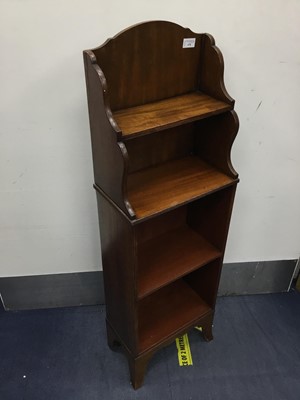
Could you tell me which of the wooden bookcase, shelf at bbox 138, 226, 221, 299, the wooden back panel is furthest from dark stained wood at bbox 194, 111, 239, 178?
shelf at bbox 138, 226, 221, 299

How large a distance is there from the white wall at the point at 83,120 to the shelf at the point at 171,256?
326 mm

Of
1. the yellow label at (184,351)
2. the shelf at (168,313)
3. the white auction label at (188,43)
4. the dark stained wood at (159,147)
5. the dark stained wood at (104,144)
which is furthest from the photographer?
the yellow label at (184,351)

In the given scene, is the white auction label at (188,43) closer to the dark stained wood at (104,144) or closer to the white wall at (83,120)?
the white wall at (83,120)

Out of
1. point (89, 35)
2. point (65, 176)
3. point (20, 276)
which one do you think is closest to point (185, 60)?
point (89, 35)

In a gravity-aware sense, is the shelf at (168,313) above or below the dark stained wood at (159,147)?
below

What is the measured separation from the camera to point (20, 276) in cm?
185

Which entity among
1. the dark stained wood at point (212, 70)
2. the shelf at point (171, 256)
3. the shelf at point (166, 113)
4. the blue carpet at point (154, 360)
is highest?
the dark stained wood at point (212, 70)

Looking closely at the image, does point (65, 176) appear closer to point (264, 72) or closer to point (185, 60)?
point (185, 60)

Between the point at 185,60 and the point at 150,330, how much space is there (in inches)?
44.8

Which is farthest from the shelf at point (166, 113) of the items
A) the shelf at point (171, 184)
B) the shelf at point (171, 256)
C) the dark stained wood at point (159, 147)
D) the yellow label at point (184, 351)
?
the yellow label at point (184, 351)

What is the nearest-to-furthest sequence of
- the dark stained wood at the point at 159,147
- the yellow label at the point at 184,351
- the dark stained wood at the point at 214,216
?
the dark stained wood at the point at 159,147 < the dark stained wood at the point at 214,216 < the yellow label at the point at 184,351

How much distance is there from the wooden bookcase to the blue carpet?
159mm

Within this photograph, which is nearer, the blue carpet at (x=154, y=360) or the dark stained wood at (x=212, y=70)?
the dark stained wood at (x=212, y=70)

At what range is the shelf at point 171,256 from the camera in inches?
55.9
